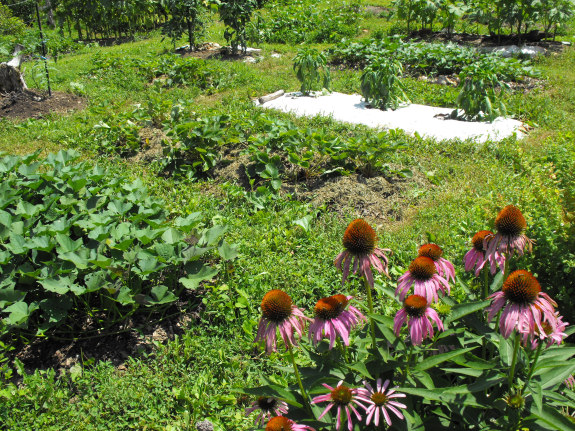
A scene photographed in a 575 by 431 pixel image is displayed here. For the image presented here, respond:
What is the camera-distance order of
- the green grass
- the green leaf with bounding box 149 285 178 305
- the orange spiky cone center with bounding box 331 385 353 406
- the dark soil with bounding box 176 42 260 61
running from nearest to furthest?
the orange spiky cone center with bounding box 331 385 353 406, the green grass, the green leaf with bounding box 149 285 178 305, the dark soil with bounding box 176 42 260 61

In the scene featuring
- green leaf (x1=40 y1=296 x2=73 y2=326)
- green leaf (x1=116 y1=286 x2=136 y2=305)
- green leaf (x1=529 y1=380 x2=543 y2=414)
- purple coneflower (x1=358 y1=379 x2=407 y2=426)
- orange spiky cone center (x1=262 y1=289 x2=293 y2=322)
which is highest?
orange spiky cone center (x1=262 y1=289 x2=293 y2=322)

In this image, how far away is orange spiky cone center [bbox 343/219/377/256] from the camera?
150cm

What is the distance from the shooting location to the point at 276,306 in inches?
55.7

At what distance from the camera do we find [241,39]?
984 cm

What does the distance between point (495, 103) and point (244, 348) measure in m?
5.09

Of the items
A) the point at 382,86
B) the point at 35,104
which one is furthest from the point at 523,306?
the point at 35,104

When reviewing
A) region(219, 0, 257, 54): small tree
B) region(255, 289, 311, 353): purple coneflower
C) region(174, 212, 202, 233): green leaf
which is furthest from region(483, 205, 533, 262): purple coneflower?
region(219, 0, 257, 54): small tree

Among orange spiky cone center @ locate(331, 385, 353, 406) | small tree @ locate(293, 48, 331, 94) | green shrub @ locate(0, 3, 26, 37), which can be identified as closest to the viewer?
orange spiky cone center @ locate(331, 385, 353, 406)

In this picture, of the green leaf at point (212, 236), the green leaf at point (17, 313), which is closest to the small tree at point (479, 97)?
the green leaf at point (212, 236)

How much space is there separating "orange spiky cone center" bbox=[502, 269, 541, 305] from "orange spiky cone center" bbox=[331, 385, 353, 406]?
551 millimetres

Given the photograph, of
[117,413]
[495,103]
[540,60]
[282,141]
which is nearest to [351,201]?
[282,141]

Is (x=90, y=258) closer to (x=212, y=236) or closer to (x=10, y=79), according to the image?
(x=212, y=236)

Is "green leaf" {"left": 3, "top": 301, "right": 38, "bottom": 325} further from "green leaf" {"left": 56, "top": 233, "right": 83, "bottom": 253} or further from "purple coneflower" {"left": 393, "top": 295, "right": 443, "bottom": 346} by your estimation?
"purple coneflower" {"left": 393, "top": 295, "right": 443, "bottom": 346}

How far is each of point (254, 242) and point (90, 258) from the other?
1.23 meters
